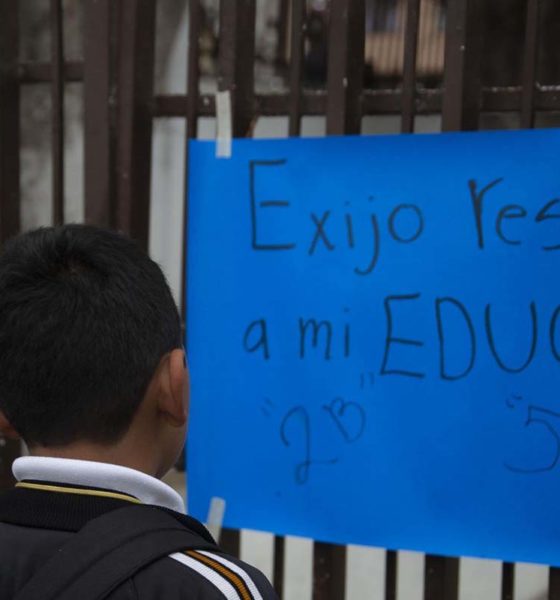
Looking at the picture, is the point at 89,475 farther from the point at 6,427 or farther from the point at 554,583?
the point at 554,583

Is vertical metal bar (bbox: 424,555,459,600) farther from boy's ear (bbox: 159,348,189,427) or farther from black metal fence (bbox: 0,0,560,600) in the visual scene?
boy's ear (bbox: 159,348,189,427)

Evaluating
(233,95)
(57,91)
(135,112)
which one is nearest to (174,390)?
(233,95)

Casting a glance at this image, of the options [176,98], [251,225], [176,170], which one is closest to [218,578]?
[251,225]

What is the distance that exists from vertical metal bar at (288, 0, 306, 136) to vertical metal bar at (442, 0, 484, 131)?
0.32 meters

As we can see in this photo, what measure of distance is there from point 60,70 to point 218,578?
1.70 m

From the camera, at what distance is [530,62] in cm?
200

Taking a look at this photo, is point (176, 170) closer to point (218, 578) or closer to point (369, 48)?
point (369, 48)

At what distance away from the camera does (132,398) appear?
47.4 inches

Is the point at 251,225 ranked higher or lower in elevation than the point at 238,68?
lower

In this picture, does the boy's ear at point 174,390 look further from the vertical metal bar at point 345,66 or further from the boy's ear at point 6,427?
the vertical metal bar at point 345,66

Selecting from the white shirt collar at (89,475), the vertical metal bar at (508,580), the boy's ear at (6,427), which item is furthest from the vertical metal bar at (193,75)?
the white shirt collar at (89,475)

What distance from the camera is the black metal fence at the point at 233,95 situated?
204 cm

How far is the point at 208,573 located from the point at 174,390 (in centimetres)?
24

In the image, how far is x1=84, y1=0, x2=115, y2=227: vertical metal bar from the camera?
237cm
